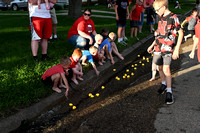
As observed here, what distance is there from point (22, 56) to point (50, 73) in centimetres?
242

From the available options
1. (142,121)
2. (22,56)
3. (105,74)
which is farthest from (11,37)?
(142,121)

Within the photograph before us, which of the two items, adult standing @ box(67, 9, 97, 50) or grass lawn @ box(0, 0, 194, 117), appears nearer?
grass lawn @ box(0, 0, 194, 117)

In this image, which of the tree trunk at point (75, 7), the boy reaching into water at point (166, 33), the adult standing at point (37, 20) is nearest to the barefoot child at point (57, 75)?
the adult standing at point (37, 20)

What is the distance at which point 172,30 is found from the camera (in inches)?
151

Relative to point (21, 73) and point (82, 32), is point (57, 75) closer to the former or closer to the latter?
point (21, 73)

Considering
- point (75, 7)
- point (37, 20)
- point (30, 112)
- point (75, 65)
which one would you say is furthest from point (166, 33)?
point (75, 7)

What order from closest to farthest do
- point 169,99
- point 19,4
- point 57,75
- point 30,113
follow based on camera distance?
point 30,113
point 169,99
point 57,75
point 19,4

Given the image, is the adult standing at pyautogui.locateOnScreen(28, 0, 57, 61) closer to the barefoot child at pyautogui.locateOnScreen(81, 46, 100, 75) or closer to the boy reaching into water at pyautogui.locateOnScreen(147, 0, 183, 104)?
the barefoot child at pyautogui.locateOnScreen(81, 46, 100, 75)

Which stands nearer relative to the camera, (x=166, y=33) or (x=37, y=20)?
(x=166, y=33)

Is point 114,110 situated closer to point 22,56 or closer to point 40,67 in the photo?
point 40,67

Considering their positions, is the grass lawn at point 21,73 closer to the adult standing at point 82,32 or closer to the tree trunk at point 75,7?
the adult standing at point 82,32

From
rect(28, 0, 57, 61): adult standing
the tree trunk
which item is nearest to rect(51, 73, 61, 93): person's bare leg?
rect(28, 0, 57, 61): adult standing

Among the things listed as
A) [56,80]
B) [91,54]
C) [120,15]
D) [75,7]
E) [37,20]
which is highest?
[75,7]

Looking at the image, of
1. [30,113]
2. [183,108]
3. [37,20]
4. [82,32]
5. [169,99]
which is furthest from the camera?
[82,32]
